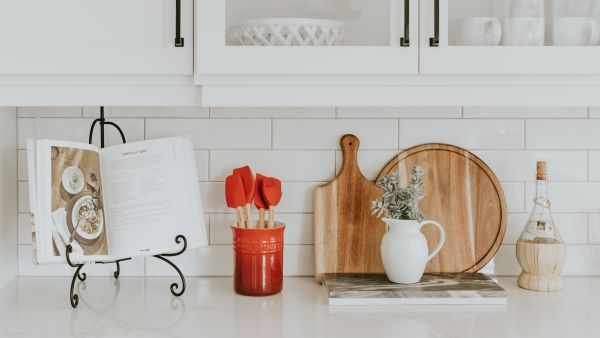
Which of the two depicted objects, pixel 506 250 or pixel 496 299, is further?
pixel 506 250

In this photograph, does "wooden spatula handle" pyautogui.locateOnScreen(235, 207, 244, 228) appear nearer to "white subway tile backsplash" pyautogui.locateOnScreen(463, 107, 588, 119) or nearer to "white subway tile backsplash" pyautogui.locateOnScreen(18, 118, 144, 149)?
"white subway tile backsplash" pyautogui.locateOnScreen(18, 118, 144, 149)

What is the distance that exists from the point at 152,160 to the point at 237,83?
0.37m

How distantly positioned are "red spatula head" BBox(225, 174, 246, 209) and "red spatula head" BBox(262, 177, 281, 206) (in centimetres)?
5

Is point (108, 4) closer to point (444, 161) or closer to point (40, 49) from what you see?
point (40, 49)

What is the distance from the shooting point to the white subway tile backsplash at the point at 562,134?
176 cm

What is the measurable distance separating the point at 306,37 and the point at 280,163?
0.44 metres

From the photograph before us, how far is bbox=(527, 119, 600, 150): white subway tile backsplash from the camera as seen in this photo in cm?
176

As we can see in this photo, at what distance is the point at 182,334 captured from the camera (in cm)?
131

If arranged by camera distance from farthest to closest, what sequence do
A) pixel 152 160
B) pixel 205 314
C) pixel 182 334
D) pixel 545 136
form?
pixel 545 136 < pixel 152 160 < pixel 205 314 < pixel 182 334

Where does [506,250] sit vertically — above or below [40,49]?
below

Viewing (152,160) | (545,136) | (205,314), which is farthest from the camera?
(545,136)

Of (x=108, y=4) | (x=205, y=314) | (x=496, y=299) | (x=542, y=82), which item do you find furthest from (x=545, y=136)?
(x=108, y=4)

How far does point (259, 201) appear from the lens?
162cm

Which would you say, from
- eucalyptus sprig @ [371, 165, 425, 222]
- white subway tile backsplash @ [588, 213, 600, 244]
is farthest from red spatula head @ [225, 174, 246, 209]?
white subway tile backsplash @ [588, 213, 600, 244]
